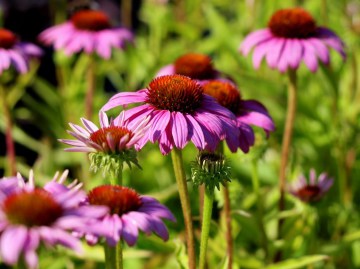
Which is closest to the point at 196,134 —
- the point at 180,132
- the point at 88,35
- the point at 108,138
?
the point at 180,132

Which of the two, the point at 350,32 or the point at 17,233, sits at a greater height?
the point at 17,233

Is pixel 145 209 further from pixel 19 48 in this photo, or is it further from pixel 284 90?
pixel 284 90

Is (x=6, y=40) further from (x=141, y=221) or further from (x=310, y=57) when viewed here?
(x=141, y=221)

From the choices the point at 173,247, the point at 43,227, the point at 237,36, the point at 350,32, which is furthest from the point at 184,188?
the point at 237,36

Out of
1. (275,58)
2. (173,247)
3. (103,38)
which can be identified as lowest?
(173,247)

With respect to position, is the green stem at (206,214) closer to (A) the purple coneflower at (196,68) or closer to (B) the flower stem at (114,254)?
(B) the flower stem at (114,254)

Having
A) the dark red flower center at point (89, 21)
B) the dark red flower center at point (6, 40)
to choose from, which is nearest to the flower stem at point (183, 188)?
the dark red flower center at point (6, 40)
